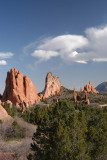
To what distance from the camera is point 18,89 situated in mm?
81500

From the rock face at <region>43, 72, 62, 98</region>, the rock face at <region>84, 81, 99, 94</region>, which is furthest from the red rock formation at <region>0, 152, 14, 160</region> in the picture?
the rock face at <region>84, 81, 99, 94</region>

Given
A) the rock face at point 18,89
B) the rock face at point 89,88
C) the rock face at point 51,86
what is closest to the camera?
Result: the rock face at point 18,89

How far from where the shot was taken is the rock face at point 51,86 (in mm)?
124312

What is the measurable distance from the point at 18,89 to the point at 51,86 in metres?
49.8

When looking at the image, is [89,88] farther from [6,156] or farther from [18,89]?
[6,156]

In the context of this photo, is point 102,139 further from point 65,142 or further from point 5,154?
point 5,154

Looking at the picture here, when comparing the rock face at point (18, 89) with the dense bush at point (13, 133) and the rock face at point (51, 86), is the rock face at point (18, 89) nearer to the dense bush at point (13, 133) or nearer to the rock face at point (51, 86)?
the rock face at point (51, 86)

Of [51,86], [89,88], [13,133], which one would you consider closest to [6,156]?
[13,133]

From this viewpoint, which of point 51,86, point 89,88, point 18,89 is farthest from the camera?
point 89,88

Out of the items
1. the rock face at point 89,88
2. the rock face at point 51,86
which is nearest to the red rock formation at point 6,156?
the rock face at point 51,86

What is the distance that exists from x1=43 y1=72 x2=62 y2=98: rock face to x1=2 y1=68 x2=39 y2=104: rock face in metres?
31.7

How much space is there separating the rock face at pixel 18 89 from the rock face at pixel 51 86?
31.7 m

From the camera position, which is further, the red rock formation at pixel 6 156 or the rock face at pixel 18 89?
the rock face at pixel 18 89

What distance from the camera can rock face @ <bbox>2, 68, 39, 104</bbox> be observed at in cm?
7738
